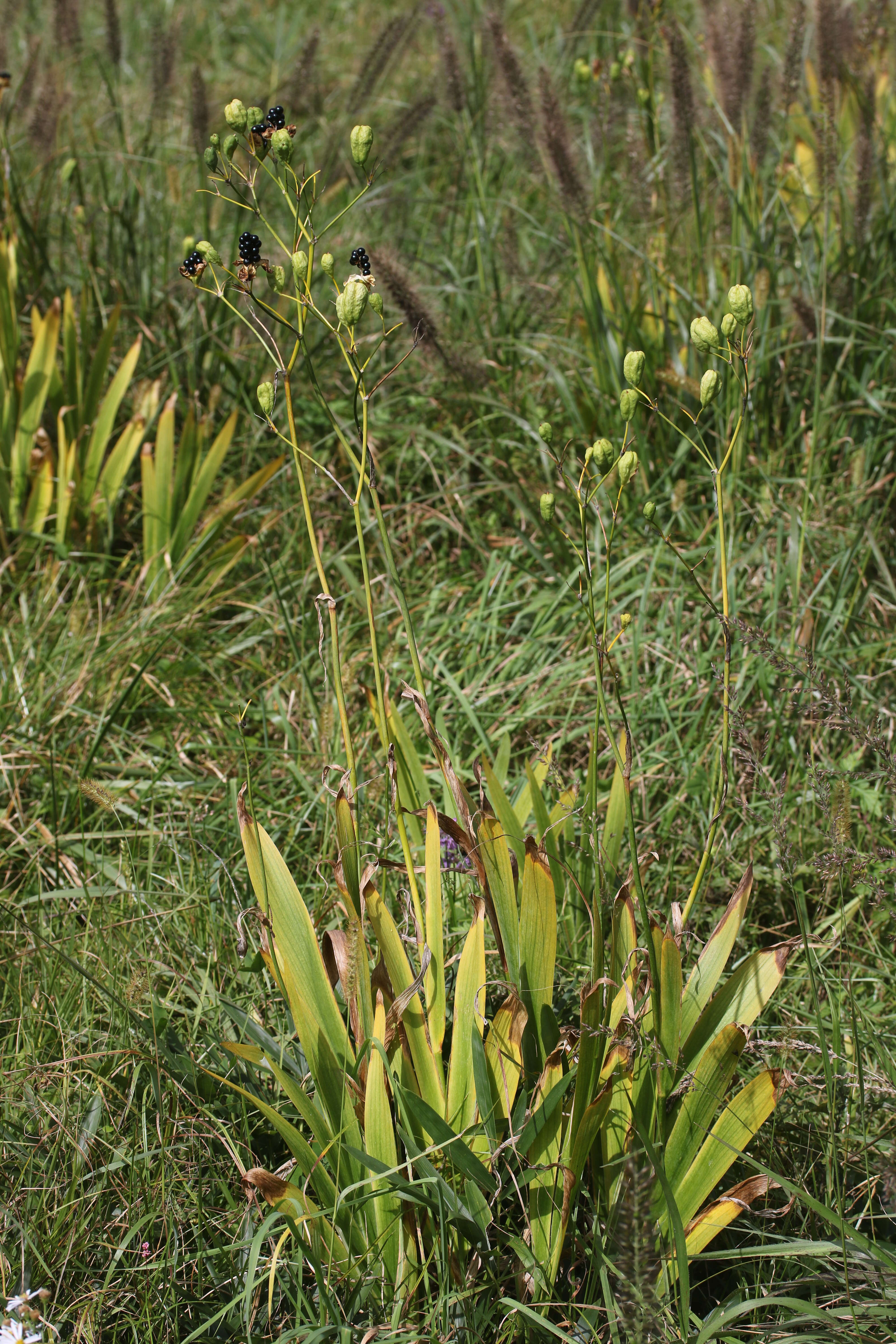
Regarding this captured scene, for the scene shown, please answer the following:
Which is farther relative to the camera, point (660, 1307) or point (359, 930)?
point (359, 930)

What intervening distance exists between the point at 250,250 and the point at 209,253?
0.04 metres

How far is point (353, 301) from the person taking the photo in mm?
997

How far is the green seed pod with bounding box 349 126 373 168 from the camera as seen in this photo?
41.8 inches


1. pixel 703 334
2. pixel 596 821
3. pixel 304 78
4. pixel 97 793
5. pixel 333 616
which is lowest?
pixel 97 793

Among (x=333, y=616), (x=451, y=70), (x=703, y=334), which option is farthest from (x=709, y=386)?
(x=451, y=70)

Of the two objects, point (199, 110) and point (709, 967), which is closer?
point (709, 967)

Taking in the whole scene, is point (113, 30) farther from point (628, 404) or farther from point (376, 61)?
point (628, 404)

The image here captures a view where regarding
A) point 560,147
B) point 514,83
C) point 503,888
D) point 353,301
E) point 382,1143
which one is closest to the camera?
point 353,301

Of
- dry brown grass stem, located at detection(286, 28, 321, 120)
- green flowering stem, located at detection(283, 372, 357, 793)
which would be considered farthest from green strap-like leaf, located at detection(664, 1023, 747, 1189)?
dry brown grass stem, located at detection(286, 28, 321, 120)

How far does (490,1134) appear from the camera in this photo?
44.4 inches

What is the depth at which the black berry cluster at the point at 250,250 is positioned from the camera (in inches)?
42.5

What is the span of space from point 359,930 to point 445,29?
2.65 m

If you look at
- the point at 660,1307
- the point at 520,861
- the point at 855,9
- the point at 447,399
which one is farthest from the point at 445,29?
the point at 660,1307

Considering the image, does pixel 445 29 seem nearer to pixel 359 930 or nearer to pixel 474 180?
pixel 474 180
